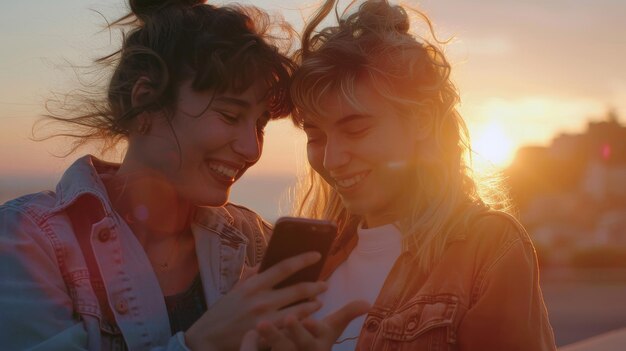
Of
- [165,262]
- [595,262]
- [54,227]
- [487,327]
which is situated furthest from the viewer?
[595,262]

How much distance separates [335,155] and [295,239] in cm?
53

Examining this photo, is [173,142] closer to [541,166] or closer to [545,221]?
[545,221]

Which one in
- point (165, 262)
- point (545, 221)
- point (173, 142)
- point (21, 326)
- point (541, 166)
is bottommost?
point (21, 326)

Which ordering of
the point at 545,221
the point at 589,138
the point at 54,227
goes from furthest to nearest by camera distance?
the point at 589,138 < the point at 545,221 < the point at 54,227

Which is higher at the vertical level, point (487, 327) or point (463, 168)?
point (463, 168)

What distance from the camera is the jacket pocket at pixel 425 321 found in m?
2.85

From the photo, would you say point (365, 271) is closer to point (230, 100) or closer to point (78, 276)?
point (230, 100)

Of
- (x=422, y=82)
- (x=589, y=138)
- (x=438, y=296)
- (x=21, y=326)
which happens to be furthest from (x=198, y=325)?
(x=589, y=138)

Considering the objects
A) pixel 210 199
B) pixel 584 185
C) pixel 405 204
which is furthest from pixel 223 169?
pixel 584 185

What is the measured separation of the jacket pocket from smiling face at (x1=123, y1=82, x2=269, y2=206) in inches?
35.5

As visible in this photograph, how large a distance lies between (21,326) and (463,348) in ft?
4.97

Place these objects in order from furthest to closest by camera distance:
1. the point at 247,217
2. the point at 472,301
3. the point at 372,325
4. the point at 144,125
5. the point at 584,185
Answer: the point at 584,185
the point at 247,217
the point at 144,125
the point at 372,325
the point at 472,301

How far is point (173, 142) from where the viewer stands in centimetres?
340

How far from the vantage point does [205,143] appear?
3.34 metres
